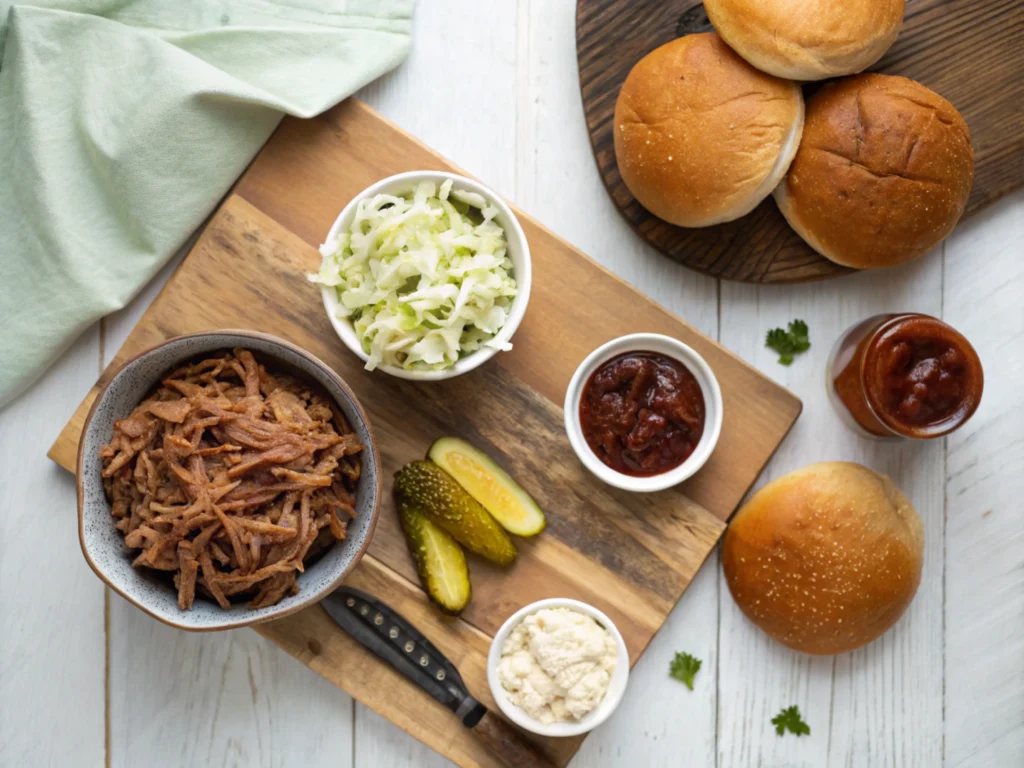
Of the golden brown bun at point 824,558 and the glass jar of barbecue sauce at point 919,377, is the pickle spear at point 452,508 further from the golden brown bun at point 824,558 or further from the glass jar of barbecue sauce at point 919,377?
the glass jar of barbecue sauce at point 919,377

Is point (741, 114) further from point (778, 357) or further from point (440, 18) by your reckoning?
point (440, 18)

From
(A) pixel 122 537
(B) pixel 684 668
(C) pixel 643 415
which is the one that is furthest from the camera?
(B) pixel 684 668

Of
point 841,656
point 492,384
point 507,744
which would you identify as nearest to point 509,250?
point 492,384

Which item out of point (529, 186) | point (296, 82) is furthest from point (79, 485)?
point (529, 186)

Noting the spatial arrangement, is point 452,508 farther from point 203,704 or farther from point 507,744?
point 203,704

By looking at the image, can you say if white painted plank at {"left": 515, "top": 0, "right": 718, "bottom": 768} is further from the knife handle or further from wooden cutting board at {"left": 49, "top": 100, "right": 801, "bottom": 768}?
the knife handle
